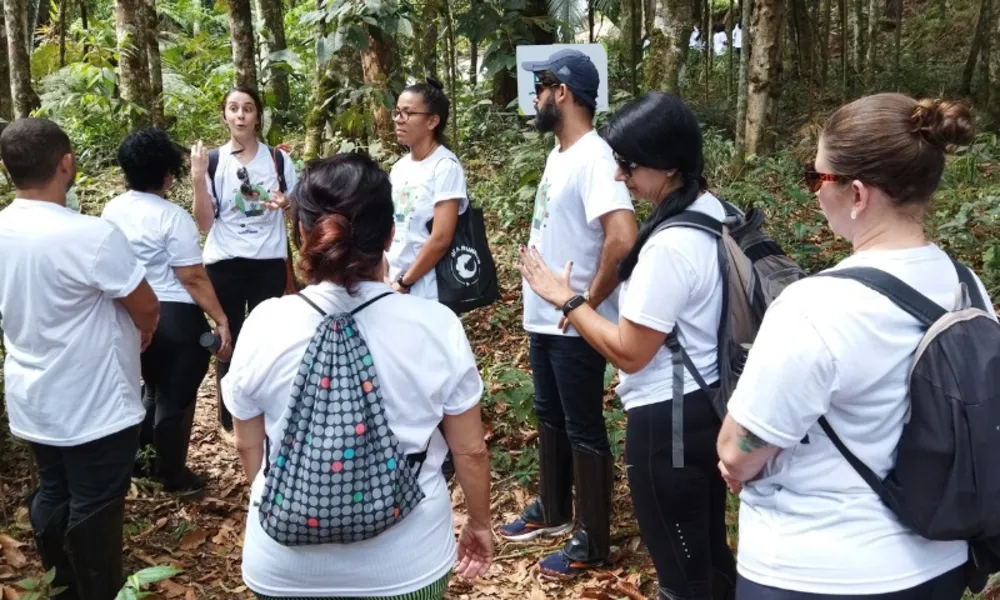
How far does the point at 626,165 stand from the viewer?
2.73 m

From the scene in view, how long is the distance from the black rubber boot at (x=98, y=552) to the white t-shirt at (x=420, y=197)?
172 centimetres

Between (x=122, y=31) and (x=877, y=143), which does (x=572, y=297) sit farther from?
(x=122, y=31)

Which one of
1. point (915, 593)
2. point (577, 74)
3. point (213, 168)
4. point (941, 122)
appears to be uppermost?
point (577, 74)

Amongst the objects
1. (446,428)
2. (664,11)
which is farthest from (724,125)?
(446,428)

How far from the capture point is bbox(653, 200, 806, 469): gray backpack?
8.25ft

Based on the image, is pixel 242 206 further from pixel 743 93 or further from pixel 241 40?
pixel 743 93

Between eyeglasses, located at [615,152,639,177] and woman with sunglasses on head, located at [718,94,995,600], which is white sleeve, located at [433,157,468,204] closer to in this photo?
eyeglasses, located at [615,152,639,177]

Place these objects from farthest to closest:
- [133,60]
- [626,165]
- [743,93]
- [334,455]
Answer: [743,93] < [133,60] < [626,165] < [334,455]

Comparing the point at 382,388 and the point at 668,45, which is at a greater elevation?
the point at 668,45

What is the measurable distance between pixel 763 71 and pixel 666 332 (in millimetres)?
7802

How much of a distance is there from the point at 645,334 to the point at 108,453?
6.90 feet

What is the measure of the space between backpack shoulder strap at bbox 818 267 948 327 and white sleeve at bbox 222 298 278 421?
1.31m

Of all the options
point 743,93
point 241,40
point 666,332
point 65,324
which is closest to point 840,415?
point 666,332

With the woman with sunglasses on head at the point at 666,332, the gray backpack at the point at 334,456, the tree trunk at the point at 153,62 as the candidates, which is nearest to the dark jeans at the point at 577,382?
the woman with sunglasses on head at the point at 666,332
